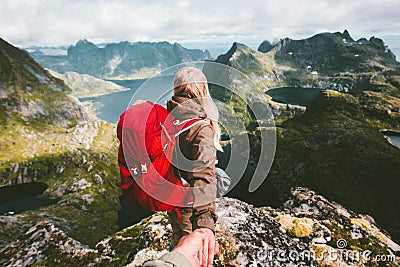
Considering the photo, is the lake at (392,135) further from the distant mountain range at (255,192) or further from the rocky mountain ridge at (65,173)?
the rocky mountain ridge at (65,173)

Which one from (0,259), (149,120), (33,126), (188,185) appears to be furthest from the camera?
(33,126)

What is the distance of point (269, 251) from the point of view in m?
9.09

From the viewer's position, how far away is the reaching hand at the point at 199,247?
2.54m

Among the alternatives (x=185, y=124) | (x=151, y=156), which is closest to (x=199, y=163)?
(x=185, y=124)

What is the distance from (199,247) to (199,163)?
1264mm

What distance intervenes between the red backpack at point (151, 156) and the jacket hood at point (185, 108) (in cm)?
14

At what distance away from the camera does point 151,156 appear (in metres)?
3.80

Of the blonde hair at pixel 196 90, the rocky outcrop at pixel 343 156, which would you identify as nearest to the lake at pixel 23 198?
the rocky outcrop at pixel 343 156

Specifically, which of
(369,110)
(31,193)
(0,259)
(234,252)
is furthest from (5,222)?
(369,110)

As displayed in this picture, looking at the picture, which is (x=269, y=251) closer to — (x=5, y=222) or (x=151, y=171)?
(x=151, y=171)

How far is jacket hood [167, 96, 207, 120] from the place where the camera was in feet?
13.1

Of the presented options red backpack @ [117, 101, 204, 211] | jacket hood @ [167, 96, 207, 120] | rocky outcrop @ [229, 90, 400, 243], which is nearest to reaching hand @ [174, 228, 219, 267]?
red backpack @ [117, 101, 204, 211]

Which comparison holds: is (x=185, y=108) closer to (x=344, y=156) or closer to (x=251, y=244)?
(x=251, y=244)

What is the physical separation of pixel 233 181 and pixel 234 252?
5159mm
